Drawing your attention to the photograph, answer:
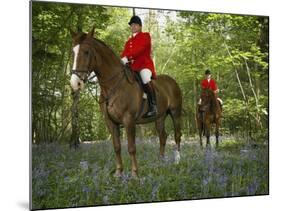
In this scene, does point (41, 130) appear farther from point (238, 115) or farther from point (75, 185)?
point (238, 115)

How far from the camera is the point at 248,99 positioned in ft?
22.2

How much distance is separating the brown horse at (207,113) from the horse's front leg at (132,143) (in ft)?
3.04

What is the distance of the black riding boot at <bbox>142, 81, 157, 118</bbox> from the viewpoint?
6.01 metres

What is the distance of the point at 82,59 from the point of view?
553 cm

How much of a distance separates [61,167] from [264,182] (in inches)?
105

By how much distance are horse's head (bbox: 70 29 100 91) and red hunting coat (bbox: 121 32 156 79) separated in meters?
0.44

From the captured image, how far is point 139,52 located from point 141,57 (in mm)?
60

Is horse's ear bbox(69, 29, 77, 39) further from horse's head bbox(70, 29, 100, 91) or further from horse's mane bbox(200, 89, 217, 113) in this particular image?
horse's mane bbox(200, 89, 217, 113)

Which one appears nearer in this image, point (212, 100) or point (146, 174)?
point (146, 174)

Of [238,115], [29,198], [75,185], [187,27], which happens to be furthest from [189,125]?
[29,198]

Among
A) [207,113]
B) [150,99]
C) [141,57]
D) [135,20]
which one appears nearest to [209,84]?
[207,113]

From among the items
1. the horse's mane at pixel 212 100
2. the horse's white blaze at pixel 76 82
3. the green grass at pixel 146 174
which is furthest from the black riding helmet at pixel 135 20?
the green grass at pixel 146 174

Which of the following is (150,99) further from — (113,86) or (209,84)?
(209,84)

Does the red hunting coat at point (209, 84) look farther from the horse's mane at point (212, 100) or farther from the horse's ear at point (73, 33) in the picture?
the horse's ear at point (73, 33)
